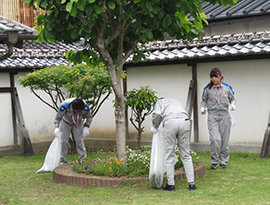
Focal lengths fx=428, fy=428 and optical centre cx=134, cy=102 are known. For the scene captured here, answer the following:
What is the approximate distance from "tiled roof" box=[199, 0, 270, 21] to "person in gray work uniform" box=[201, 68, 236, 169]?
3892 mm

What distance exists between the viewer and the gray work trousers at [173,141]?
690cm

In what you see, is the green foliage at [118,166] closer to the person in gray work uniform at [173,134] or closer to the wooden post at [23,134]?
the person in gray work uniform at [173,134]

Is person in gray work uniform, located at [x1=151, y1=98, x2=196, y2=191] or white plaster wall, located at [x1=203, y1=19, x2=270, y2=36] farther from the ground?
white plaster wall, located at [x1=203, y1=19, x2=270, y2=36]

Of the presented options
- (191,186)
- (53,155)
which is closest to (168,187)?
(191,186)

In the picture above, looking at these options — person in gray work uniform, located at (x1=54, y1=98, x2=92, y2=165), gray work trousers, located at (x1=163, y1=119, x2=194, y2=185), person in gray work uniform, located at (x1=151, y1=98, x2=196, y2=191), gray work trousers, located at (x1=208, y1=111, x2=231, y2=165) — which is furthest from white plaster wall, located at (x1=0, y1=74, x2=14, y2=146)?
gray work trousers, located at (x1=163, y1=119, x2=194, y2=185)

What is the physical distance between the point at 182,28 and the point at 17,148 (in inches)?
275

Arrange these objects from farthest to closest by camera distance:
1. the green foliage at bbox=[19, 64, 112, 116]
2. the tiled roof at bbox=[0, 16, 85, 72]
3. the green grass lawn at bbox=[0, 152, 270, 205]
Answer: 1. the tiled roof at bbox=[0, 16, 85, 72]
2. the green foliage at bbox=[19, 64, 112, 116]
3. the green grass lawn at bbox=[0, 152, 270, 205]

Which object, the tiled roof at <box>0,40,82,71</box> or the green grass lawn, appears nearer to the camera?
the green grass lawn

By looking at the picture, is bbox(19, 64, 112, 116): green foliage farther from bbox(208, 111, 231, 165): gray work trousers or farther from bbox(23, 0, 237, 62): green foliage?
bbox(208, 111, 231, 165): gray work trousers

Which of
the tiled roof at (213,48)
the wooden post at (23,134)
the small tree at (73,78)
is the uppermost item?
the tiled roof at (213,48)

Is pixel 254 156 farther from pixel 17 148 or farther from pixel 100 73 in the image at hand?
pixel 17 148

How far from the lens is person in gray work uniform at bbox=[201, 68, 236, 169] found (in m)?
8.80

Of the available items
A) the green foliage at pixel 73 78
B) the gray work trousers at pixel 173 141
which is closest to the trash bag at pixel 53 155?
the green foliage at pixel 73 78

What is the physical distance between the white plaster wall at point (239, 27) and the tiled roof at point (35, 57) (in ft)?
15.6
